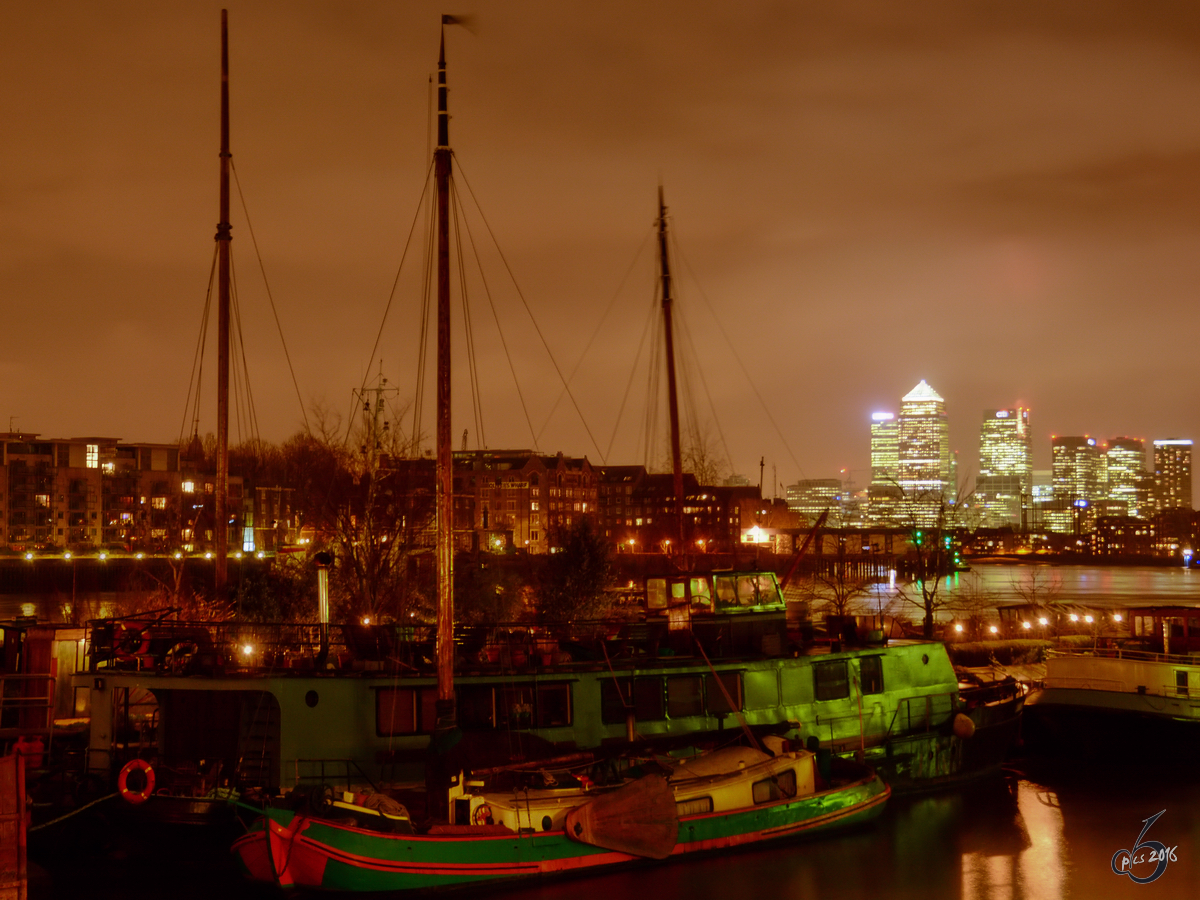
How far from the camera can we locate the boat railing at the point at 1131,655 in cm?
2820

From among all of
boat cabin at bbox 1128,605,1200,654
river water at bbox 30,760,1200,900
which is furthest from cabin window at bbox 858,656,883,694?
boat cabin at bbox 1128,605,1200,654

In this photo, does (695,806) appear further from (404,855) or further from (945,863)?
(945,863)

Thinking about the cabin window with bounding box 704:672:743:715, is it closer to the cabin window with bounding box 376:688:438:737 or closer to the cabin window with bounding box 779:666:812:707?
the cabin window with bounding box 779:666:812:707

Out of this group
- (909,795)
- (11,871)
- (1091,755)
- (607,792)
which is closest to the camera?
(11,871)

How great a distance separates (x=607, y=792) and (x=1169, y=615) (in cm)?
1940

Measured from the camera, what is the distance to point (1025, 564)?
632ft

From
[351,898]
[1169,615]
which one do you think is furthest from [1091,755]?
[351,898]

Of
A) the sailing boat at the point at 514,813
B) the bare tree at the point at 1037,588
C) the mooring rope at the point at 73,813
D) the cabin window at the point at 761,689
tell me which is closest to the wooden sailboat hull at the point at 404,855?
the sailing boat at the point at 514,813

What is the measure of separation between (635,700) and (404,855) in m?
6.57

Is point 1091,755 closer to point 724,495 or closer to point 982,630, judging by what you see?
point 982,630

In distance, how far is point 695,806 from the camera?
1920 cm

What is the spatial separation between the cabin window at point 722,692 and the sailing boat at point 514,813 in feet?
6.45

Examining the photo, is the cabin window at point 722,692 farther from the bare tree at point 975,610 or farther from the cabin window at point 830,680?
the bare tree at point 975,610

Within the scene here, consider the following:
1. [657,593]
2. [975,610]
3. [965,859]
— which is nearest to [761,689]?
[657,593]
